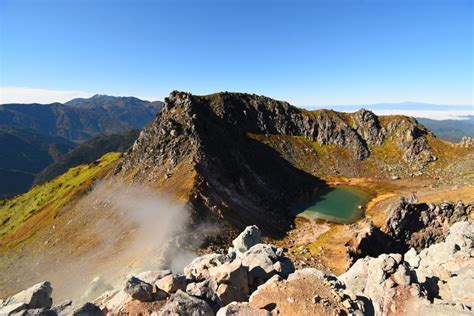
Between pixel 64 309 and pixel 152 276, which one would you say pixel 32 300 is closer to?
pixel 64 309

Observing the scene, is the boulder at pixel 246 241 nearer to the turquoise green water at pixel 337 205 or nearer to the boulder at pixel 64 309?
the boulder at pixel 64 309

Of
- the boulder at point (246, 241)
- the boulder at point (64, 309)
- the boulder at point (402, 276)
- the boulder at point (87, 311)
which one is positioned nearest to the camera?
the boulder at point (87, 311)

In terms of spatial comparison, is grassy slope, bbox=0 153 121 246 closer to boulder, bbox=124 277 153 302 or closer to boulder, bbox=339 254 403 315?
boulder, bbox=124 277 153 302

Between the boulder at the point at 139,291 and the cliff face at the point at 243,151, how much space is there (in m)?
48.1

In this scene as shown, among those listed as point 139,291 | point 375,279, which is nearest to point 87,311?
point 139,291

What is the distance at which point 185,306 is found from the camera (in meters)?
24.0

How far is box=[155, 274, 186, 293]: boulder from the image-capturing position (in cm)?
2788

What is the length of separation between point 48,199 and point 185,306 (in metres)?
144

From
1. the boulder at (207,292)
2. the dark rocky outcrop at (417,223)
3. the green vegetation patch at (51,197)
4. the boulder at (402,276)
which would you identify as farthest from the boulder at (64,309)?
the green vegetation patch at (51,197)

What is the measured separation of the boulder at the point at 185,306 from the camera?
23625mm

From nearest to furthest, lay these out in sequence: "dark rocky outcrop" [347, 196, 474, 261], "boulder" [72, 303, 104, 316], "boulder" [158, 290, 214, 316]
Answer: "boulder" [158, 290, 214, 316]
"boulder" [72, 303, 104, 316]
"dark rocky outcrop" [347, 196, 474, 261]

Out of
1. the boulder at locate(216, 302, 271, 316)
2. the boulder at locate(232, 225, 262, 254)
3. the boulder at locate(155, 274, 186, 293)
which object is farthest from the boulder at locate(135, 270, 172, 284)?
the boulder at locate(232, 225, 262, 254)

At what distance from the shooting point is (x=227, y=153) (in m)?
119

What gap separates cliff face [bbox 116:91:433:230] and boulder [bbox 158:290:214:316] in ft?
164
